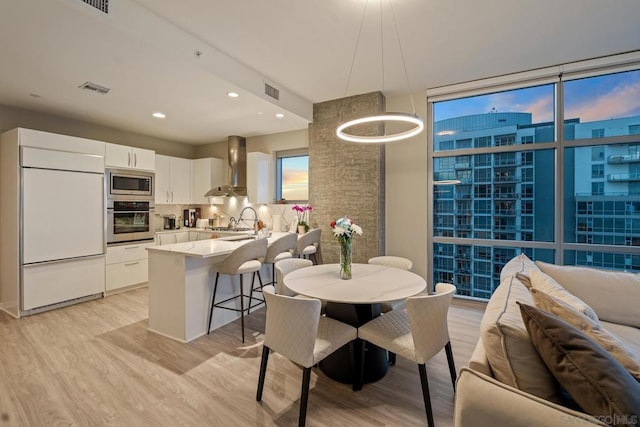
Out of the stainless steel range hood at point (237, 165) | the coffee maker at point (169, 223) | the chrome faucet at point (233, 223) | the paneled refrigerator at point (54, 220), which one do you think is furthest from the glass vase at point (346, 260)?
the coffee maker at point (169, 223)

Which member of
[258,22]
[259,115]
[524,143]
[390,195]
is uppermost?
[258,22]

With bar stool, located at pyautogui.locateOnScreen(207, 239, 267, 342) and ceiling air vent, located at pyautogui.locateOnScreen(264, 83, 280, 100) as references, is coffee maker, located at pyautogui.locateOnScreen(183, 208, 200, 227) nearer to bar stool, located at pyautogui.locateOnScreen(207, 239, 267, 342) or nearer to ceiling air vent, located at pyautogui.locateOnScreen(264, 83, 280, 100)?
bar stool, located at pyautogui.locateOnScreen(207, 239, 267, 342)

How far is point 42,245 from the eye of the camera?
3.59m

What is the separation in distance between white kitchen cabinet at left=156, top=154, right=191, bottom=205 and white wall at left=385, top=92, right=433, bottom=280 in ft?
12.5

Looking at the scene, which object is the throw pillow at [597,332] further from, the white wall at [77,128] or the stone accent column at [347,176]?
the white wall at [77,128]

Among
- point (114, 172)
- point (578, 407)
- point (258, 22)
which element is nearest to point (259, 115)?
point (258, 22)

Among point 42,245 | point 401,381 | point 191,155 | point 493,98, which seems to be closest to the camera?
point 401,381

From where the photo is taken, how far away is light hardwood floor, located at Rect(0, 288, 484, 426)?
6.06ft

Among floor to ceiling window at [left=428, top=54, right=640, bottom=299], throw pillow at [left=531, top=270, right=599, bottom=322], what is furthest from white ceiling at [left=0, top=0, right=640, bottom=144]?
throw pillow at [left=531, top=270, right=599, bottom=322]

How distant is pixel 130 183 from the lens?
4.51 meters

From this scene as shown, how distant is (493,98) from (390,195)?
1.82 meters

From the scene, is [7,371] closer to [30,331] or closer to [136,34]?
[30,331]

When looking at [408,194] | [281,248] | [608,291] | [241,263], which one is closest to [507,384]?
[608,291]

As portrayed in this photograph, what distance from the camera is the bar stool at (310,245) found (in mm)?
3805
